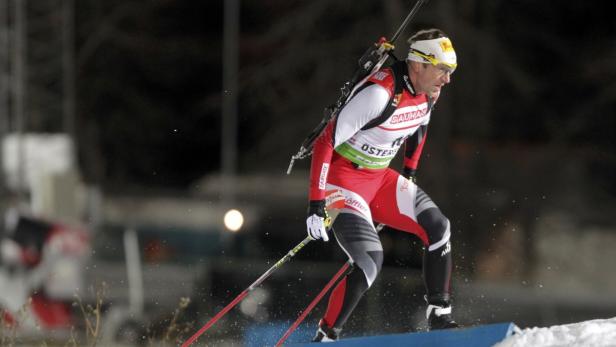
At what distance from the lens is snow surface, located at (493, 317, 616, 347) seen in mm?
6621

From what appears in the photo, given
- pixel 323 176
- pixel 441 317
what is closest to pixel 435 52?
pixel 323 176

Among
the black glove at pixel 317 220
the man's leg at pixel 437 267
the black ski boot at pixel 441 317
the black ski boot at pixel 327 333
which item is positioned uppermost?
the black glove at pixel 317 220

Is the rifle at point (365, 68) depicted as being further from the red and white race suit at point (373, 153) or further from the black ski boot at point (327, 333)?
the black ski boot at point (327, 333)

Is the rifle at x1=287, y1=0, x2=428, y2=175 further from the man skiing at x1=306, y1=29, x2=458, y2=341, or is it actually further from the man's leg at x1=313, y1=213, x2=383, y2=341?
the man's leg at x1=313, y1=213, x2=383, y2=341

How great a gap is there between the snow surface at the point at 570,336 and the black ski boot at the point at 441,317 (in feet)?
1.17

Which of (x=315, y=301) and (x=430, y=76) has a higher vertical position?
(x=430, y=76)

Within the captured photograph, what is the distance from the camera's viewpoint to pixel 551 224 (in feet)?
81.6

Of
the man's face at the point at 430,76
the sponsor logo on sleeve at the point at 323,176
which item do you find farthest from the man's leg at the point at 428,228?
the man's face at the point at 430,76

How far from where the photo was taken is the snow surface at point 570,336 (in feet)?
21.7

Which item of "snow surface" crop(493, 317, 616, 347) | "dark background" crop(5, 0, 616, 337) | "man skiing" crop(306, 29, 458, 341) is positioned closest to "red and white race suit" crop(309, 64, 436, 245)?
"man skiing" crop(306, 29, 458, 341)

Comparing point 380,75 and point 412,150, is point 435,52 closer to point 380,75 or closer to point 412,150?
point 380,75

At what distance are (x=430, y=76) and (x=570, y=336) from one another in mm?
1759

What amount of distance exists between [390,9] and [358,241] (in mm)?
14174

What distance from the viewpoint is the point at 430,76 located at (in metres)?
6.81
